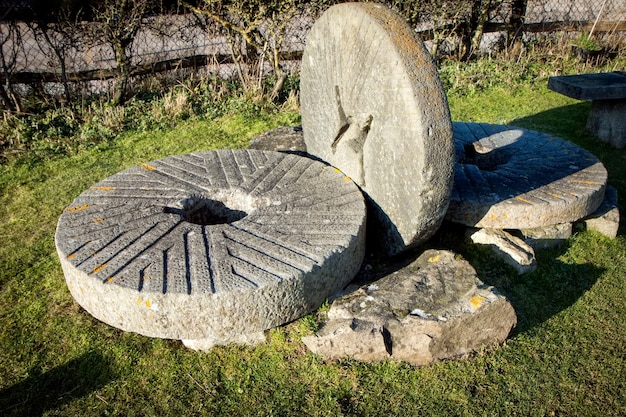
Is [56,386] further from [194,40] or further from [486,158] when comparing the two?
[194,40]

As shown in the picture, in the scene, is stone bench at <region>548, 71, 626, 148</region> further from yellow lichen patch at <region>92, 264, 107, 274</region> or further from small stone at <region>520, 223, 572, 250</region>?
yellow lichen patch at <region>92, 264, 107, 274</region>

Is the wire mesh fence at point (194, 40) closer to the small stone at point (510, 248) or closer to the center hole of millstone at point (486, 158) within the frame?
the center hole of millstone at point (486, 158)

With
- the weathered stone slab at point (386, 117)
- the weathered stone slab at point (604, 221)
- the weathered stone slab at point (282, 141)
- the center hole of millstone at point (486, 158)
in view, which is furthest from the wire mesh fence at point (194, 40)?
the weathered stone slab at point (604, 221)

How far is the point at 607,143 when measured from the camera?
5.76 meters

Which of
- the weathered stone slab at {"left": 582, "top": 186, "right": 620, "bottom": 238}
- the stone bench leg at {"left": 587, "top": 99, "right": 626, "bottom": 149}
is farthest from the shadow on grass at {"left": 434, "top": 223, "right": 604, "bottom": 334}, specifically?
the stone bench leg at {"left": 587, "top": 99, "right": 626, "bottom": 149}

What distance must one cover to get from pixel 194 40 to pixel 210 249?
507 centimetres

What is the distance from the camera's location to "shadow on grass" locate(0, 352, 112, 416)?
8.58 ft

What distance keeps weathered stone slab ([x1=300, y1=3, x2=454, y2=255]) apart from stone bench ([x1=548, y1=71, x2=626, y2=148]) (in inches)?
124

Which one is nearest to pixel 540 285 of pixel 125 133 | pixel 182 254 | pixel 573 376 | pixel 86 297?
pixel 573 376

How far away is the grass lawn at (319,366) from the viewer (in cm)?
261

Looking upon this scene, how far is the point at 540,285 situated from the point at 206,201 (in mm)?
2290

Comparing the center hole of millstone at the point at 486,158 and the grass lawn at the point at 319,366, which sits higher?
the center hole of millstone at the point at 486,158

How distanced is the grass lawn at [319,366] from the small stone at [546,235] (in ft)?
0.21

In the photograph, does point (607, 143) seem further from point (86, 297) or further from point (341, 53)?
point (86, 297)
